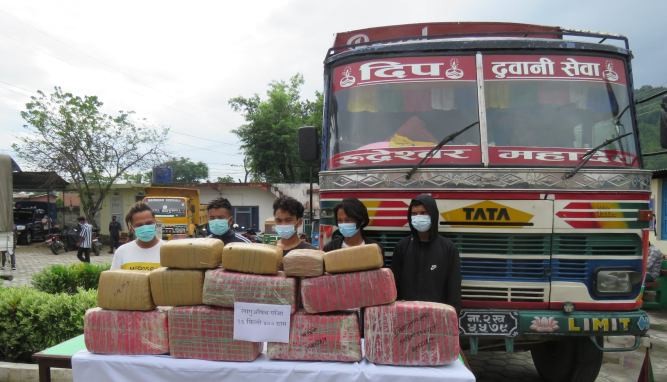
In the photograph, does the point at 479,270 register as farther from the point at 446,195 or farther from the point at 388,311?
the point at 388,311

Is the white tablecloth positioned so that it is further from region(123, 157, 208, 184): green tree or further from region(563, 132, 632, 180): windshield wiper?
region(123, 157, 208, 184): green tree

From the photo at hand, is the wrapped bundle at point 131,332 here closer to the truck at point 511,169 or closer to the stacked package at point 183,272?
the stacked package at point 183,272

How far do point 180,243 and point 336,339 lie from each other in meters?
0.95

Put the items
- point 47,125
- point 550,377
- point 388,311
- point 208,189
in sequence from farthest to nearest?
point 208,189, point 47,125, point 550,377, point 388,311

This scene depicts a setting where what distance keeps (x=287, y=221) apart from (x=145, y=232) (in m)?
1.09

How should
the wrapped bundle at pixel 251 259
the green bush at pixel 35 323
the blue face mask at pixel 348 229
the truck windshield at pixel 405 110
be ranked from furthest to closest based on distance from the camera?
the green bush at pixel 35 323, the truck windshield at pixel 405 110, the blue face mask at pixel 348 229, the wrapped bundle at pixel 251 259

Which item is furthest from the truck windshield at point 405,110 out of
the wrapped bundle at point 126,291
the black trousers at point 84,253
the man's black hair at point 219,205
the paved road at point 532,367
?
the black trousers at point 84,253

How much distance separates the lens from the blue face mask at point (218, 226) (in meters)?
3.81

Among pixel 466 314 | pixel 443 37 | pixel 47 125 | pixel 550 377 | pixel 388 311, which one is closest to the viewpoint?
pixel 388 311

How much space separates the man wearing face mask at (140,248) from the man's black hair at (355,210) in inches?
55.7

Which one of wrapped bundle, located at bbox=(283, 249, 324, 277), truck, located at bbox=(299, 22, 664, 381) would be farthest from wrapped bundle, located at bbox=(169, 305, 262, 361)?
truck, located at bbox=(299, 22, 664, 381)

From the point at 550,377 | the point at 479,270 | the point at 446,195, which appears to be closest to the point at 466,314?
the point at 479,270

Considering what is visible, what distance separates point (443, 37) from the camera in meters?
4.15

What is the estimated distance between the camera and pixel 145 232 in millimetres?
3742
